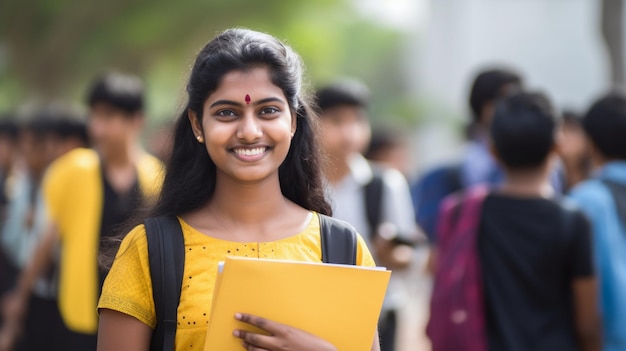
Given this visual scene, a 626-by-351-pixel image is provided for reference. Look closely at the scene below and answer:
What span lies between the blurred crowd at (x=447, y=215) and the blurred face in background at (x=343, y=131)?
0.01 m

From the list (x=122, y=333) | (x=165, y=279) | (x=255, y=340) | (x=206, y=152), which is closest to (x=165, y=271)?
(x=165, y=279)

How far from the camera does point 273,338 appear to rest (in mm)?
2973

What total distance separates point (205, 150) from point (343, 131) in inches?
121

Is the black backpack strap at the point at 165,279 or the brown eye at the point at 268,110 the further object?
the brown eye at the point at 268,110

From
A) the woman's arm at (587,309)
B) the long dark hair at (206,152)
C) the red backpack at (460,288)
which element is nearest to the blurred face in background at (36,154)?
the red backpack at (460,288)

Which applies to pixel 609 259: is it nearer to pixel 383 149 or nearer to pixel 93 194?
pixel 93 194

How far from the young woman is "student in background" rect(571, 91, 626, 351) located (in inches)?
72.9

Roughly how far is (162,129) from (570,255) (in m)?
1.59

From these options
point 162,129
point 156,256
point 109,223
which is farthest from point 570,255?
point 109,223

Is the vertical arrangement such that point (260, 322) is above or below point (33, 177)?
above

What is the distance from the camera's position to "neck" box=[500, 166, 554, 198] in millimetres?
4602

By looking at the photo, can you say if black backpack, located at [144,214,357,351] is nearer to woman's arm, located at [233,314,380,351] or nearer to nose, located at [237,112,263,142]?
woman's arm, located at [233,314,380,351]

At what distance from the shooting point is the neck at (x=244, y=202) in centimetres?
323

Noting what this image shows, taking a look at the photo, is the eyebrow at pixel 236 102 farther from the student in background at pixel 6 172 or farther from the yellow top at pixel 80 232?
the student in background at pixel 6 172
